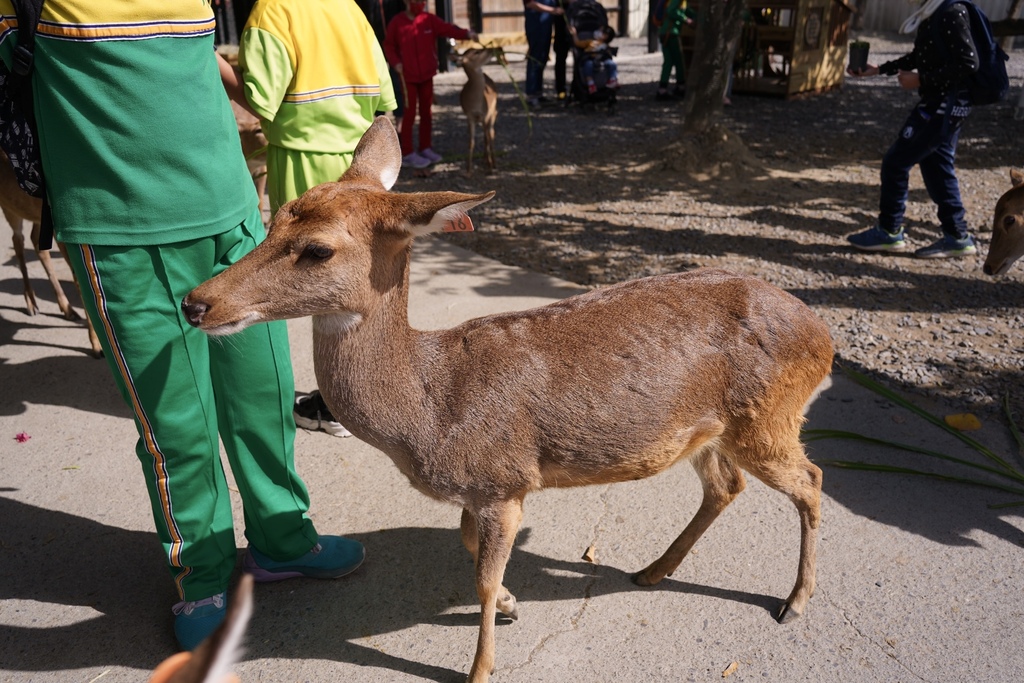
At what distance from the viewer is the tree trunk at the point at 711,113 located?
8836mm

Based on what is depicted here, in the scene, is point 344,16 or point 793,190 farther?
point 793,190

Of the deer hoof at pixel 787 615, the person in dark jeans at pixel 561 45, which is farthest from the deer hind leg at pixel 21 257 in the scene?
the person in dark jeans at pixel 561 45

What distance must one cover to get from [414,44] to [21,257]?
17.0 feet

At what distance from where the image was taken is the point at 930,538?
3.26m

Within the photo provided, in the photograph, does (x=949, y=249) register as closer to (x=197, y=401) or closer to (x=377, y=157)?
→ (x=377, y=157)

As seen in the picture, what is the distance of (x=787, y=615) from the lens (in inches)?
114

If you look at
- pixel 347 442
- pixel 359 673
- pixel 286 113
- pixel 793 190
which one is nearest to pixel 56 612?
pixel 359 673

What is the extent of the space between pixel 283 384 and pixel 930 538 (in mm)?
2673

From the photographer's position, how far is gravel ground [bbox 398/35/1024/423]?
497 cm

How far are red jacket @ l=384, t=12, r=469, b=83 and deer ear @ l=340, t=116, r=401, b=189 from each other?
21.7 ft

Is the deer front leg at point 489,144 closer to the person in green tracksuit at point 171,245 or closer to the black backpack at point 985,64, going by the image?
the black backpack at point 985,64

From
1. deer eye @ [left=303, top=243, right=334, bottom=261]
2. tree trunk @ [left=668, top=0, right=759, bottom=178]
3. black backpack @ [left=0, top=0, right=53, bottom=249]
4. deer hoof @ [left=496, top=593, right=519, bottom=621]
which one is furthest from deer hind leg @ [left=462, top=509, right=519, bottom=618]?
tree trunk @ [left=668, top=0, right=759, bottom=178]

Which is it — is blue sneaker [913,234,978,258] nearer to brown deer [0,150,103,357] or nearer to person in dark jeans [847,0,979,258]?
person in dark jeans [847,0,979,258]

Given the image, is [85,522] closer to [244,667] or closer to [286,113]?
[244,667]
